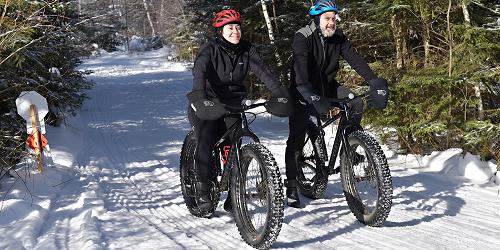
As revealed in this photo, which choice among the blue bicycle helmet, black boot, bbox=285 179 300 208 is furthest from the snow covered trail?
the blue bicycle helmet

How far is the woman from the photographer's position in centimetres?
481

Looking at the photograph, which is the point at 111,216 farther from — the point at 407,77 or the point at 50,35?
the point at 407,77

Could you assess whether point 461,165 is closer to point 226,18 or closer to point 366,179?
point 366,179

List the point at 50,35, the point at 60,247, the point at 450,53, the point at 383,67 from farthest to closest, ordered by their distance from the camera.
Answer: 1. the point at 383,67
2. the point at 450,53
3. the point at 50,35
4. the point at 60,247

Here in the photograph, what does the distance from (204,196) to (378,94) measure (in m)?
2.07

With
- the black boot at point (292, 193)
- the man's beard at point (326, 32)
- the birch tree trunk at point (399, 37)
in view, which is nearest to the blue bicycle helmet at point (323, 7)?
the man's beard at point (326, 32)

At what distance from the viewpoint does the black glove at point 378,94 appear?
501 centimetres

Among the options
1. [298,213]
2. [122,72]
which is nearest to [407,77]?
[298,213]

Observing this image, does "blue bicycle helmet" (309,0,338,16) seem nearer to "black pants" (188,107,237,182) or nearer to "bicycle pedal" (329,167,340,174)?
"black pants" (188,107,237,182)

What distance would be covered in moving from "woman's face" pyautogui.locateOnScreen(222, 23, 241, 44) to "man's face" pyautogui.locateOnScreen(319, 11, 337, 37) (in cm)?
99

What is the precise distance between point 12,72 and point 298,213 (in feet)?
17.4

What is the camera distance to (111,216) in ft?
18.7

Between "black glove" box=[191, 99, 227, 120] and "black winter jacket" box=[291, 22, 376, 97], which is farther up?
"black winter jacket" box=[291, 22, 376, 97]

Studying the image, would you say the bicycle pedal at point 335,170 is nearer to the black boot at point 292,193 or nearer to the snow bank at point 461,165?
the black boot at point 292,193
